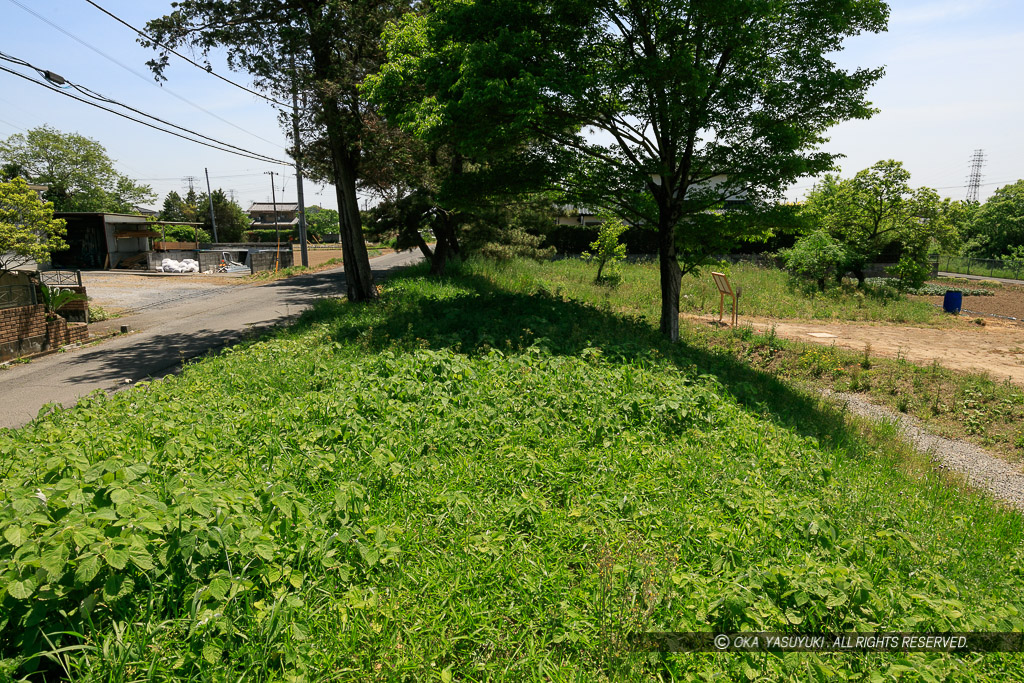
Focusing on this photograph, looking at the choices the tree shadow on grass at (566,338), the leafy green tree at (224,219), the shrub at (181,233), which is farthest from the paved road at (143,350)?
the leafy green tree at (224,219)

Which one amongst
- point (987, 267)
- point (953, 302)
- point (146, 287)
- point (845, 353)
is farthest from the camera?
point (987, 267)

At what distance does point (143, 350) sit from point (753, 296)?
66.7 feet

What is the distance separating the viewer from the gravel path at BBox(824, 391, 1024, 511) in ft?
23.1

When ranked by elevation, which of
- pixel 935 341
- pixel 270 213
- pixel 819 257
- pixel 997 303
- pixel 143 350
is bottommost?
pixel 935 341

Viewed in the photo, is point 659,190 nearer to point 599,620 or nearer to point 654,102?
point 654,102

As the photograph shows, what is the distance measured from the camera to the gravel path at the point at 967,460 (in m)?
7.05

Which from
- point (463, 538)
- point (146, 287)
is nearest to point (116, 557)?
point (463, 538)

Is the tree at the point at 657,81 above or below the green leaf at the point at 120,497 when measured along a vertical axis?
above

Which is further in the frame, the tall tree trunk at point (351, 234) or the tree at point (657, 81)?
the tall tree trunk at point (351, 234)

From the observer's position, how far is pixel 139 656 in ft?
8.15

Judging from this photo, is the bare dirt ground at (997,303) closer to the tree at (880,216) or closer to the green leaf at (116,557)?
the tree at (880,216)

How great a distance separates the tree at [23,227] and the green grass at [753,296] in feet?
42.3

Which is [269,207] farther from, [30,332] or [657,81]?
[657,81]

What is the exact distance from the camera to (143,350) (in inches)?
A: 492
